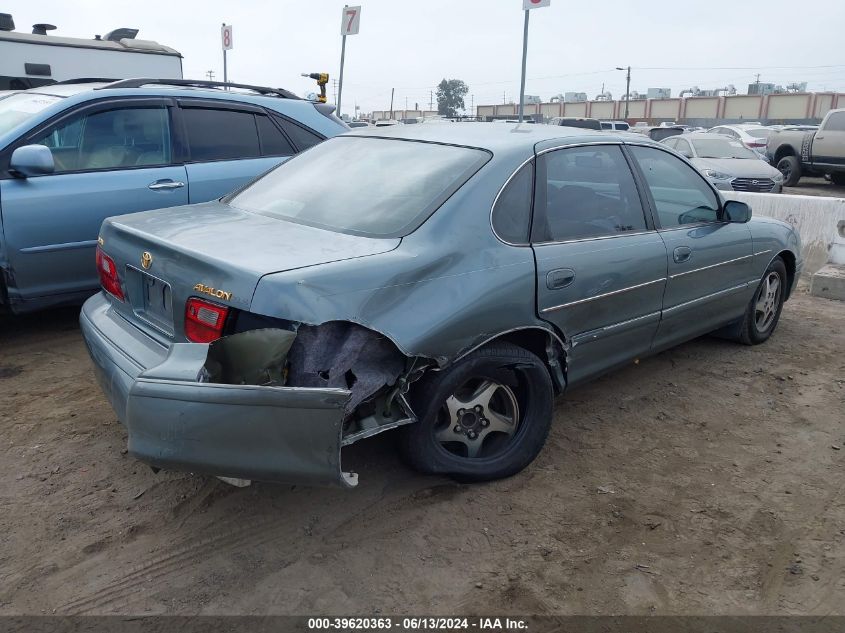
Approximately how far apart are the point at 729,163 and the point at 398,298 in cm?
1234

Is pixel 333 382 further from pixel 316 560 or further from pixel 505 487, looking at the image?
pixel 505 487

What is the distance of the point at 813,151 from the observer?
1602cm

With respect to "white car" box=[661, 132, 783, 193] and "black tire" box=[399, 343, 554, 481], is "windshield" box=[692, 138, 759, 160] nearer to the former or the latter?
"white car" box=[661, 132, 783, 193]

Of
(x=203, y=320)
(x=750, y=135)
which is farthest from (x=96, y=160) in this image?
(x=750, y=135)

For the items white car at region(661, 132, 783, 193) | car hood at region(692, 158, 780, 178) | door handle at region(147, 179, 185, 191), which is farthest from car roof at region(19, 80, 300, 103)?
car hood at region(692, 158, 780, 178)

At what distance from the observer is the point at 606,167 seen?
156 inches

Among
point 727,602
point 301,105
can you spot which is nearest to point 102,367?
point 727,602

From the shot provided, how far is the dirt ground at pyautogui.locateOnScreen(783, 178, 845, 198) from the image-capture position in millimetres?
15959

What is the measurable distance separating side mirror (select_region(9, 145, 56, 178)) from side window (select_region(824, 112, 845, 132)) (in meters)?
15.7

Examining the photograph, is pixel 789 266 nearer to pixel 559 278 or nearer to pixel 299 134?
pixel 559 278

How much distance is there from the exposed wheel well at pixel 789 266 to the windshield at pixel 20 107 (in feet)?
17.2

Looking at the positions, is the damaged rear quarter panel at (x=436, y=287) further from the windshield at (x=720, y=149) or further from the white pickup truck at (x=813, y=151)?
the white pickup truck at (x=813, y=151)

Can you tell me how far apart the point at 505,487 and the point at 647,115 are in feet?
212

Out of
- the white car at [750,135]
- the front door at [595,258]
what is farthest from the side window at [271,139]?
the white car at [750,135]
